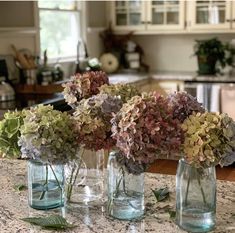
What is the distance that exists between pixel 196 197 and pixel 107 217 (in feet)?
0.86

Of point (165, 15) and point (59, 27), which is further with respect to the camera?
point (165, 15)

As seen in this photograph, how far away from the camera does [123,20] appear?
5.28 meters

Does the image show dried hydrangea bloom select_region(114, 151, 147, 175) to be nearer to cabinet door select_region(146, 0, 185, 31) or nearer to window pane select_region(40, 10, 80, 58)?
window pane select_region(40, 10, 80, 58)

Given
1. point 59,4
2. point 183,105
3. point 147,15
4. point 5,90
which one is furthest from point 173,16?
point 183,105

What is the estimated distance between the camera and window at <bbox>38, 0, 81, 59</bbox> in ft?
14.7

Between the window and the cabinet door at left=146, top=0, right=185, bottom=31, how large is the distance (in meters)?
0.84

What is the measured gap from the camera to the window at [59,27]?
4.49m

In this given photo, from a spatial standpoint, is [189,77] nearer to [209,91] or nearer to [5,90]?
[209,91]

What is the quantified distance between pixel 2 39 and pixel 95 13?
172cm

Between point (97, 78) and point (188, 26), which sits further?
point (188, 26)

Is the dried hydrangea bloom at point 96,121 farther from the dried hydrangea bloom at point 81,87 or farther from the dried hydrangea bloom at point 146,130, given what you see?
the dried hydrangea bloom at point 81,87

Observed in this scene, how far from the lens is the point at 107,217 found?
123 cm

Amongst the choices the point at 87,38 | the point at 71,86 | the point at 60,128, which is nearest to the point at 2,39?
the point at 87,38

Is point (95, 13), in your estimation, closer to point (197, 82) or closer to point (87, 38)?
point (87, 38)
